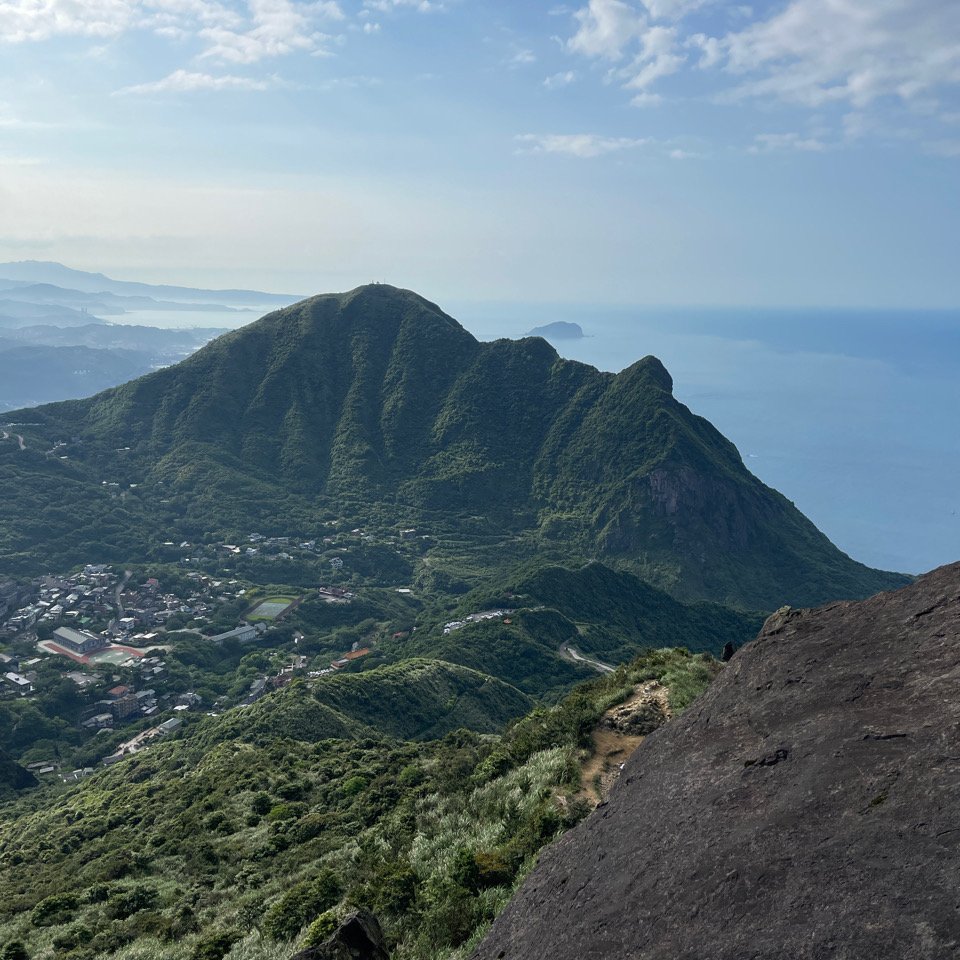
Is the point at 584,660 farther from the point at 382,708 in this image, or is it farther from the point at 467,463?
the point at 467,463

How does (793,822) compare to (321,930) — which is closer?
(793,822)

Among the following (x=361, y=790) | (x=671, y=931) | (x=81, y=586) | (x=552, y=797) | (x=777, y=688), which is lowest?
(x=81, y=586)

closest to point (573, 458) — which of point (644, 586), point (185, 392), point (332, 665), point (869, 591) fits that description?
point (644, 586)

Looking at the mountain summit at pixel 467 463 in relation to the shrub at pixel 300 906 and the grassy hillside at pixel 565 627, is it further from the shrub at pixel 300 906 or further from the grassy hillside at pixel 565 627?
the shrub at pixel 300 906

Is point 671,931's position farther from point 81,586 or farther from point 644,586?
point 81,586

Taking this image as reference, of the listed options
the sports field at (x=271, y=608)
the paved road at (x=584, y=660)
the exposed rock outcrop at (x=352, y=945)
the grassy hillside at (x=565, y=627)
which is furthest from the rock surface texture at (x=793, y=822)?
the sports field at (x=271, y=608)

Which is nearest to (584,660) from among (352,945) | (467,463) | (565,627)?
(565,627)

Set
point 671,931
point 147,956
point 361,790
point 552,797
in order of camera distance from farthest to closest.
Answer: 1. point 361,790
2. point 147,956
3. point 552,797
4. point 671,931
